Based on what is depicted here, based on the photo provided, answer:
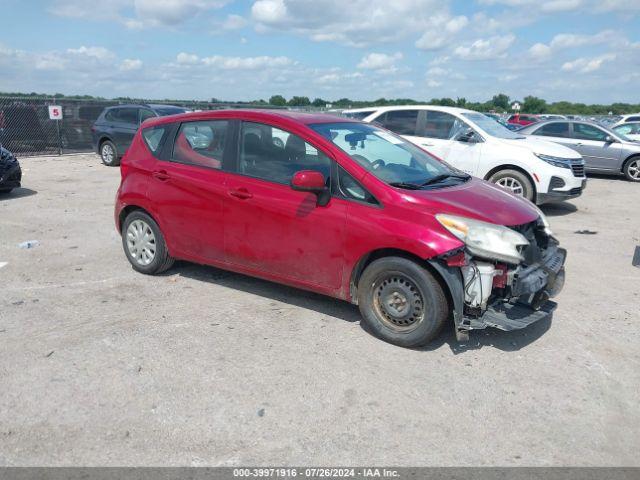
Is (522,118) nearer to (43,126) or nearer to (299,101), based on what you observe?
(299,101)

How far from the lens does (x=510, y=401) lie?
12.6 ft

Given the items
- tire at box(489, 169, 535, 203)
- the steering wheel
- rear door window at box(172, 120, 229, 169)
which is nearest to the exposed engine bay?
the steering wheel

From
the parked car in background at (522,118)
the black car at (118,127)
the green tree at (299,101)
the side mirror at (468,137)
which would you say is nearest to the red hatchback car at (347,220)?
the side mirror at (468,137)

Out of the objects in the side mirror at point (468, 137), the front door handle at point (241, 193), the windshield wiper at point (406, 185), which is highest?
the side mirror at point (468, 137)

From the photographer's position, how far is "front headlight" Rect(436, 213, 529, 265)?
428 cm

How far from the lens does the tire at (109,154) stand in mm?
17000

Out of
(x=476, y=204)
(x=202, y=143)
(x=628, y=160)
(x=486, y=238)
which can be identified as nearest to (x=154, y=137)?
(x=202, y=143)

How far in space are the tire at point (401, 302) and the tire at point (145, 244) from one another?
8.03 ft

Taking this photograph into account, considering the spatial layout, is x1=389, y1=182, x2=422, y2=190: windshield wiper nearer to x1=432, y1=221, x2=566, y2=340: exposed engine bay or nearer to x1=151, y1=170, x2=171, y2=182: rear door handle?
x1=432, y1=221, x2=566, y2=340: exposed engine bay

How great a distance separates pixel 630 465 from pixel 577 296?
2.97 metres

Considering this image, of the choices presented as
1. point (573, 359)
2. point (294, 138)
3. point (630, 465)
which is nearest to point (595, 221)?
point (573, 359)

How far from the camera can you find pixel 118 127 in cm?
1681

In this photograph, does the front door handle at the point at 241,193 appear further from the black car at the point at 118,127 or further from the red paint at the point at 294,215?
the black car at the point at 118,127

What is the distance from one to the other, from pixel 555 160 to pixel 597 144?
21.3 ft
